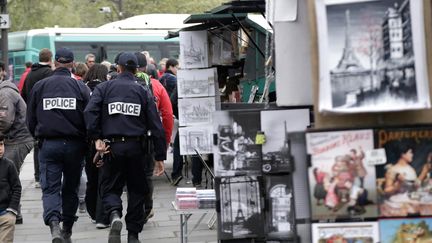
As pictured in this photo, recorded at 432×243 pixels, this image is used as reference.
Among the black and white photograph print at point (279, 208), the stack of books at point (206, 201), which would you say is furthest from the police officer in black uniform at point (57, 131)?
the black and white photograph print at point (279, 208)

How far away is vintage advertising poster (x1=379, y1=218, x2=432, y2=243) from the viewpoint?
371cm

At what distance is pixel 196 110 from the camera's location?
9.80 m

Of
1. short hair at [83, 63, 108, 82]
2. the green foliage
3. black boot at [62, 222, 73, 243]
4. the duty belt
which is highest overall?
the green foliage

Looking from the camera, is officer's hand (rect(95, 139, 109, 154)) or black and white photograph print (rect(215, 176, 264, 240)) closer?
black and white photograph print (rect(215, 176, 264, 240))

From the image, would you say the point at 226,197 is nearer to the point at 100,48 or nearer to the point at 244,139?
the point at 244,139

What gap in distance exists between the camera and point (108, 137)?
746 centimetres

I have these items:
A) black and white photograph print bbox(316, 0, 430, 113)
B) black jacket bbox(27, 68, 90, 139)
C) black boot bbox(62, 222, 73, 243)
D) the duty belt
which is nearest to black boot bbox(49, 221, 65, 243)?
black boot bbox(62, 222, 73, 243)

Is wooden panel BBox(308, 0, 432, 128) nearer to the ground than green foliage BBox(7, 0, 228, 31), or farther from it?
nearer to the ground

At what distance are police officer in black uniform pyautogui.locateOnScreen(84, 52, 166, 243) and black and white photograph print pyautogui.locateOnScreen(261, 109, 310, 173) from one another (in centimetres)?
279

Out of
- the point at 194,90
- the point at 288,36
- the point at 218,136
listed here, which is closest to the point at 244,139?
the point at 218,136

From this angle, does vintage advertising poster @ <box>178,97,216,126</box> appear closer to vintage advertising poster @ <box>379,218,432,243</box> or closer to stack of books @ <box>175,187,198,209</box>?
stack of books @ <box>175,187,198,209</box>

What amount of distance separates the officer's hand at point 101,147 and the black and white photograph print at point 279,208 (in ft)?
9.45

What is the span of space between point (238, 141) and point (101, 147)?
2.82 meters

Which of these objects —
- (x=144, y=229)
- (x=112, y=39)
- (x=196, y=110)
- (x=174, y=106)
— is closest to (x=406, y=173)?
(x=144, y=229)
